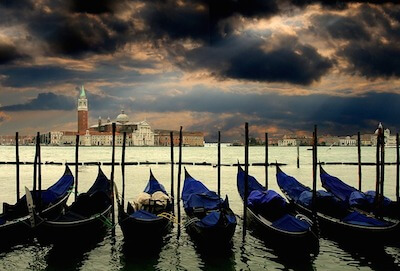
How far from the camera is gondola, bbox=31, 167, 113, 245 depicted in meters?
9.22

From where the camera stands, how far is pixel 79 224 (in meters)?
9.53

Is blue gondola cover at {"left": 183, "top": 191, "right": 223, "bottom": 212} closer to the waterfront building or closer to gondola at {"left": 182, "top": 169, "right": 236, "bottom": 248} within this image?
gondola at {"left": 182, "top": 169, "right": 236, "bottom": 248}

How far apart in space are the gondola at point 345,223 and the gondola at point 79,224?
4.86 meters

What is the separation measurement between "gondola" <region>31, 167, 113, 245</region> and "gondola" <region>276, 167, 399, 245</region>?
4.86 metres

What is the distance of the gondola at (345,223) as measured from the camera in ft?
30.4

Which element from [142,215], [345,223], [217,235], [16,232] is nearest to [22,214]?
[16,232]

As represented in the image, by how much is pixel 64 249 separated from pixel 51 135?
146 m

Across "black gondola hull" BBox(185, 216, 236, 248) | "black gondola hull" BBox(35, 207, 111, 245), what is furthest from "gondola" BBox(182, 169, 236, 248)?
"black gondola hull" BBox(35, 207, 111, 245)

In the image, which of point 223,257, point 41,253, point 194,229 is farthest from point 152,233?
point 41,253

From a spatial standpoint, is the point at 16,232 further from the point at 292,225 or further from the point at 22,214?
the point at 292,225

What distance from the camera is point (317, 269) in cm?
866

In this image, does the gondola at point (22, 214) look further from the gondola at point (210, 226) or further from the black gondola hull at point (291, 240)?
the black gondola hull at point (291, 240)

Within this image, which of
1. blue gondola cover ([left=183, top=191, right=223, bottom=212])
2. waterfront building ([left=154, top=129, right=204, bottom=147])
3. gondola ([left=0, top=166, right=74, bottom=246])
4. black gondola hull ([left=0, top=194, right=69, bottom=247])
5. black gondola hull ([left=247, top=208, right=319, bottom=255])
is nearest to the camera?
black gondola hull ([left=247, top=208, right=319, bottom=255])

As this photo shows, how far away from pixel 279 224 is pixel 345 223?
1.70 metres
